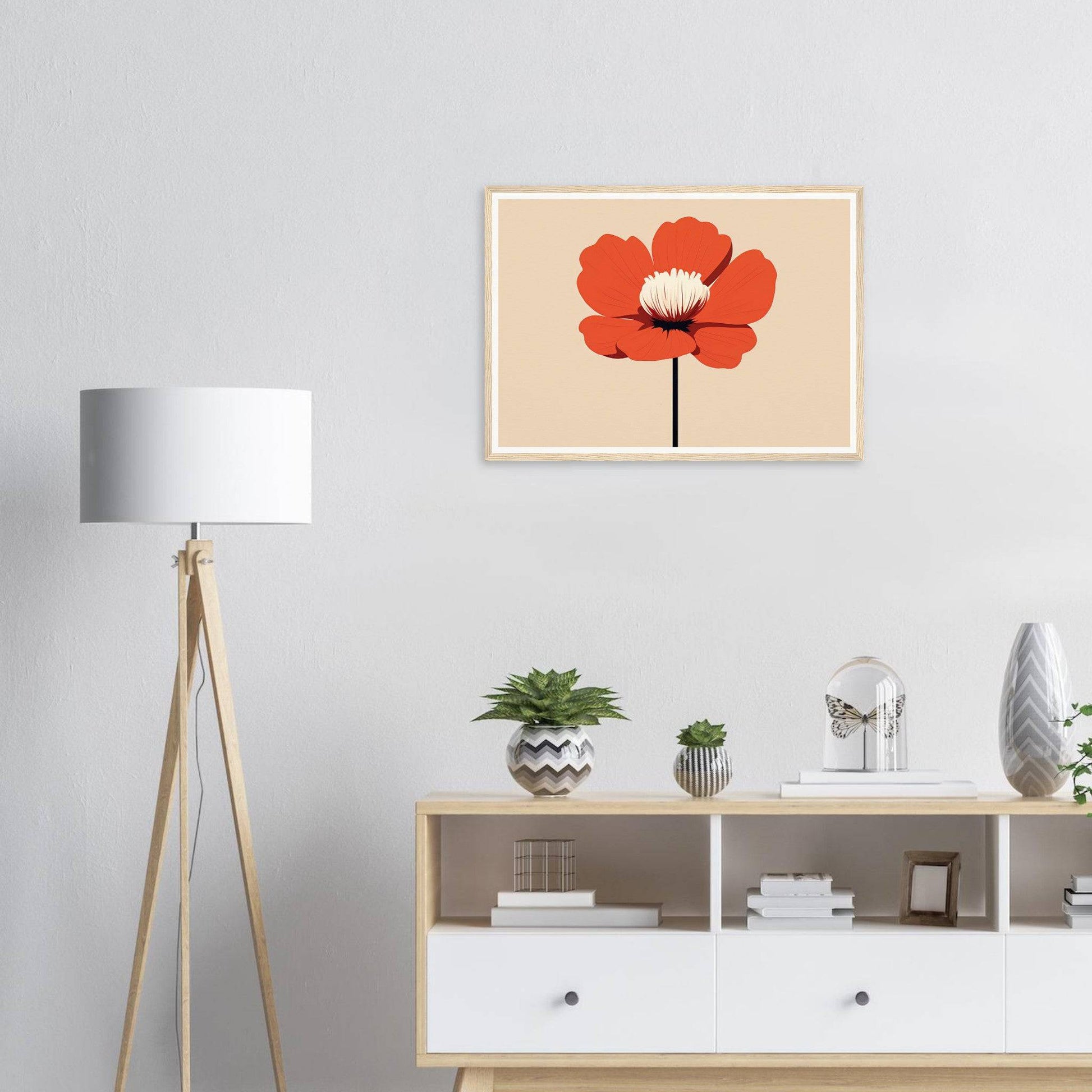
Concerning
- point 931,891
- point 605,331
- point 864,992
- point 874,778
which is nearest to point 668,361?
point 605,331

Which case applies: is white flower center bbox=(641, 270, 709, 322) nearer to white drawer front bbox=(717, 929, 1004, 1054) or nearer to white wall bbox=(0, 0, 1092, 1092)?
white wall bbox=(0, 0, 1092, 1092)

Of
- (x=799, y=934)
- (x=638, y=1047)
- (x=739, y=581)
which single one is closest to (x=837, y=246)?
(x=739, y=581)

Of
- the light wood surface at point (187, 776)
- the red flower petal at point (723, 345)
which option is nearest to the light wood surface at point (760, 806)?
the light wood surface at point (187, 776)

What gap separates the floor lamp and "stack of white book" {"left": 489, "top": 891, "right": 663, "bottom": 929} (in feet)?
1.53

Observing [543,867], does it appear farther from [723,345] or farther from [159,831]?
[723,345]

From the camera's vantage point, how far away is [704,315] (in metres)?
2.70

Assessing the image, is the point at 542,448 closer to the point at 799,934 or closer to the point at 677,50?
the point at 677,50

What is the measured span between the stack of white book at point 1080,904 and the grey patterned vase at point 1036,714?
169mm

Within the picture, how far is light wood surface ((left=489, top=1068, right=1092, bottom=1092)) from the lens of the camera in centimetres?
236

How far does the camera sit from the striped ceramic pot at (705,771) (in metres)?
2.36

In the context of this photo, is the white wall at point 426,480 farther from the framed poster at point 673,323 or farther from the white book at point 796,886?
the white book at point 796,886

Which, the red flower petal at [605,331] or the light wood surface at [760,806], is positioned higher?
the red flower petal at [605,331]

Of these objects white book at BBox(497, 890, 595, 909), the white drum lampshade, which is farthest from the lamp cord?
white book at BBox(497, 890, 595, 909)

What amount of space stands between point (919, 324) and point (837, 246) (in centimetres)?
23
